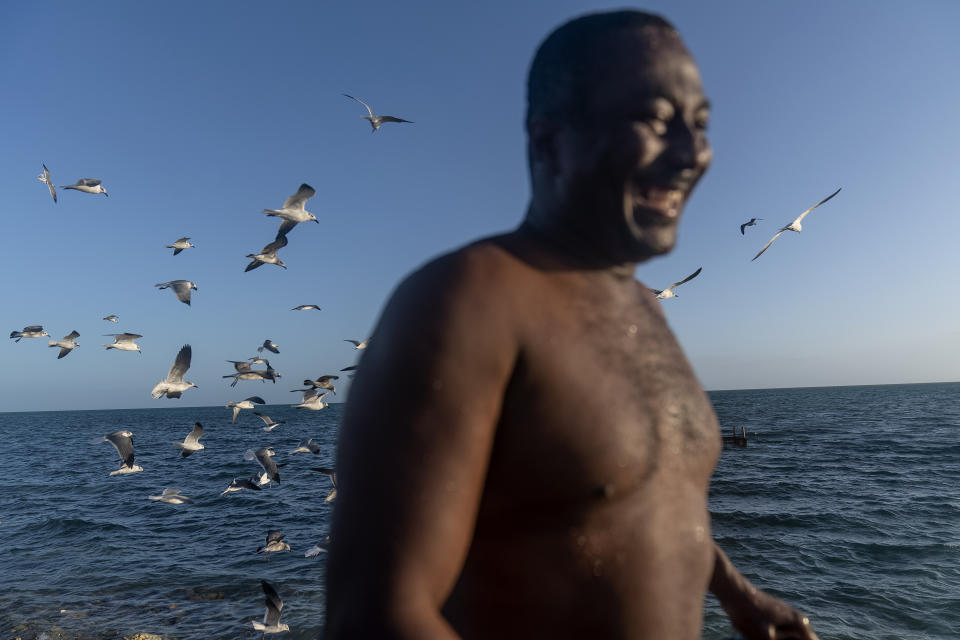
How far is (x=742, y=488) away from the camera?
26.7m

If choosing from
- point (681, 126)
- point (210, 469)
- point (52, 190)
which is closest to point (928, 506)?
point (681, 126)

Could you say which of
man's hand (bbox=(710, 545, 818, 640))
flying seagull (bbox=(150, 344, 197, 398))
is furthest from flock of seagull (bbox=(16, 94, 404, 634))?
man's hand (bbox=(710, 545, 818, 640))

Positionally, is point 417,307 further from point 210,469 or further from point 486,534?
point 210,469

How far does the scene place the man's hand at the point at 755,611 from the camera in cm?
194

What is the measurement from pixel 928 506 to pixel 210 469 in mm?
41760

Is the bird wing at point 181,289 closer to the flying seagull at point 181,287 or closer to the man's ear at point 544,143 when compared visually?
the flying seagull at point 181,287

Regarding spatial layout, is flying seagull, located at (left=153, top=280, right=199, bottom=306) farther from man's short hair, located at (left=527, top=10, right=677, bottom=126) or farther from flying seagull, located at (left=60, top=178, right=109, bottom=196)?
man's short hair, located at (left=527, top=10, right=677, bottom=126)

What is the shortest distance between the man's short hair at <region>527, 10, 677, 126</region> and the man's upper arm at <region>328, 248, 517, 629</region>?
2.19 feet

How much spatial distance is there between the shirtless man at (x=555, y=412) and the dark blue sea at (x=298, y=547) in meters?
11.9

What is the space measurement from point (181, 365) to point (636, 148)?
34.1 ft

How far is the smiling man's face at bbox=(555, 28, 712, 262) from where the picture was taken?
141cm

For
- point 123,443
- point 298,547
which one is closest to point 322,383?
point 123,443

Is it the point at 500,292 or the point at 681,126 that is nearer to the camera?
the point at 500,292

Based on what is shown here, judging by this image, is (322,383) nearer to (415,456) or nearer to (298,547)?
(298,547)
